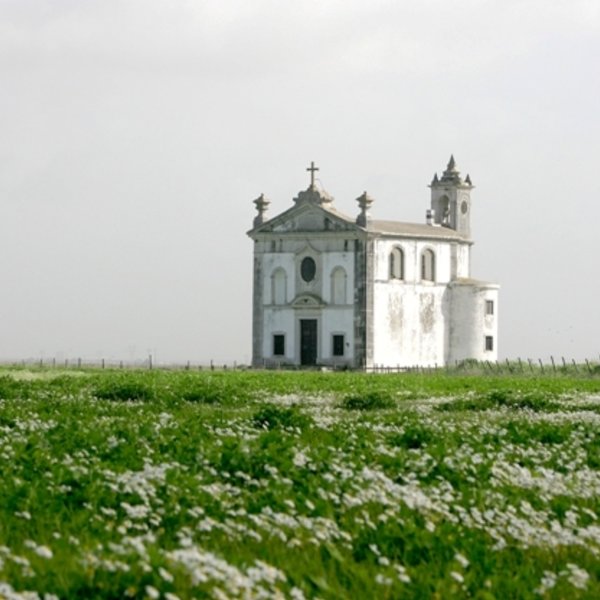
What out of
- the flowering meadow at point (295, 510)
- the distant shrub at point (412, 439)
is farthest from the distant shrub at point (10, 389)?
the distant shrub at point (412, 439)

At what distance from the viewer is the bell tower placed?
102000 millimetres

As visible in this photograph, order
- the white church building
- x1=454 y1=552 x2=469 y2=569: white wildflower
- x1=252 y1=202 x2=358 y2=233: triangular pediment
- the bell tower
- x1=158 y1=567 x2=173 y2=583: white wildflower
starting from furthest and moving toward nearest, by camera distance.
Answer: the bell tower, x1=252 y1=202 x2=358 y2=233: triangular pediment, the white church building, x1=454 y1=552 x2=469 y2=569: white wildflower, x1=158 y1=567 x2=173 y2=583: white wildflower

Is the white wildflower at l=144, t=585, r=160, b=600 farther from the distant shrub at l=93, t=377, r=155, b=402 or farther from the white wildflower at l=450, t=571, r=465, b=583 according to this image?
the distant shrub at l=93, t=377, r=155, b=402

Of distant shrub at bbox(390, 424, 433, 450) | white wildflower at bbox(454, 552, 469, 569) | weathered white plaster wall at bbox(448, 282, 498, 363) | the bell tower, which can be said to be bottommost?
white wildflower at bbox(454, 552, 469, 569)

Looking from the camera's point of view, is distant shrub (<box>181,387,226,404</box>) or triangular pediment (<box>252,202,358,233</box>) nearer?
distant shrub (<box>181,387,226,404</box>)

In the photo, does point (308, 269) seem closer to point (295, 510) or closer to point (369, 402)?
point (369, 402)

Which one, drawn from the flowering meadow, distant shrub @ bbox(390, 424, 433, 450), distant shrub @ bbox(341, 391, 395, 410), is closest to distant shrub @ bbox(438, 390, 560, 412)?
distant shrub @ bbox(341, 391, 395, 410)

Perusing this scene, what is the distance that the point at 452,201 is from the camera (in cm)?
10225

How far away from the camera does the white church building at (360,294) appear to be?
92.8 metres

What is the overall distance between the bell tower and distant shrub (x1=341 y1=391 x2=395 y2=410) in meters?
62.1

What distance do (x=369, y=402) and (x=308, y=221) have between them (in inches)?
2211

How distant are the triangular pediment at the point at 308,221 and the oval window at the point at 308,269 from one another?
5.90ft

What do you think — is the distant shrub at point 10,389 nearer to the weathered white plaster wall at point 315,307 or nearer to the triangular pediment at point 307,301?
the weathered white plaster wall at point 315,307

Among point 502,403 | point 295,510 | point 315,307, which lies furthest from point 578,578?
point 315,307
